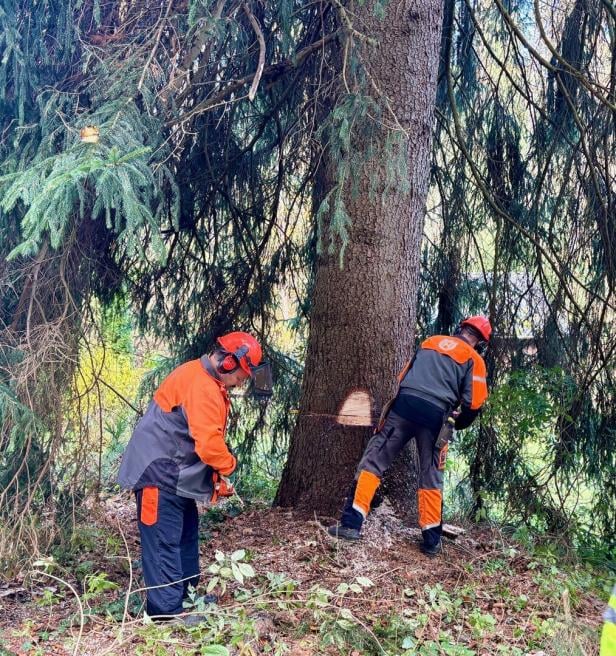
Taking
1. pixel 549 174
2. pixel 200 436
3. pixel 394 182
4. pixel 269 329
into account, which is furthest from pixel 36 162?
pixel 549 174

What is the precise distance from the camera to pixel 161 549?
A: 4.39 metres

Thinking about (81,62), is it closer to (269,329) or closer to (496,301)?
(269,329)

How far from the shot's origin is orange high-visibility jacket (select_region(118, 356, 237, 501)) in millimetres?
4330

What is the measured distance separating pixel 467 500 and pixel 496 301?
1.93 m

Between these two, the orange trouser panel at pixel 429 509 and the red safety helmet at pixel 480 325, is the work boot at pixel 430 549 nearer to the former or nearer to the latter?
the orange trouser panel at pixel 429 509

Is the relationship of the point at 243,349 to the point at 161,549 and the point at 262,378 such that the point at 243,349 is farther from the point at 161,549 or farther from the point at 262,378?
the point at 161,549

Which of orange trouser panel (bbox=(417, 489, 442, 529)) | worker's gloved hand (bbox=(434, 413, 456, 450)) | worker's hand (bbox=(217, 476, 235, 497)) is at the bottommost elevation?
orange trouser panel (bbox=(417, 489, 442, 529))

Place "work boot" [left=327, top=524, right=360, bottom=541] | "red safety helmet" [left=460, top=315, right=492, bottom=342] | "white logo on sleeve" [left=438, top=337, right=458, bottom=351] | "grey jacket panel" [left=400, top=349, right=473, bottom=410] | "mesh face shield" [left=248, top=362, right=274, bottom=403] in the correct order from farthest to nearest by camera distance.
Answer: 1. "red safety helmet" [left=460, top=315, right=492, bottom=342]
2. "white logo on sleeve" [left=438, top=337, right=458, bottom=351]
3. "grey jacket panel" [left=400, top=349, right=473, bottom=410]
4. "work boot" [left=327, top=524, right=360, bottom=541]
5. "mesh face shield" [left=248, top=362, right=274, bottom=403]

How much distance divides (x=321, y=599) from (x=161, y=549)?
977mm

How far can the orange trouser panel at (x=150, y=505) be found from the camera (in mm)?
4375

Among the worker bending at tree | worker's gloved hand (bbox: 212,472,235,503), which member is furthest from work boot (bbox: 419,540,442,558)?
worker's gloved hand (bbox: 212,472,235,503)

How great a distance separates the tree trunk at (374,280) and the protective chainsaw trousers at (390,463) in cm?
26

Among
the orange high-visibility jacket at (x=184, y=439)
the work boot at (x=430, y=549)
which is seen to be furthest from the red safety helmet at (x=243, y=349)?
the work boot at (x=430, y=549)

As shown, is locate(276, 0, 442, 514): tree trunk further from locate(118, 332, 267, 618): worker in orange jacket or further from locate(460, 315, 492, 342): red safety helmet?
locate(118, 332, 267, 618): worker in orange jacket
